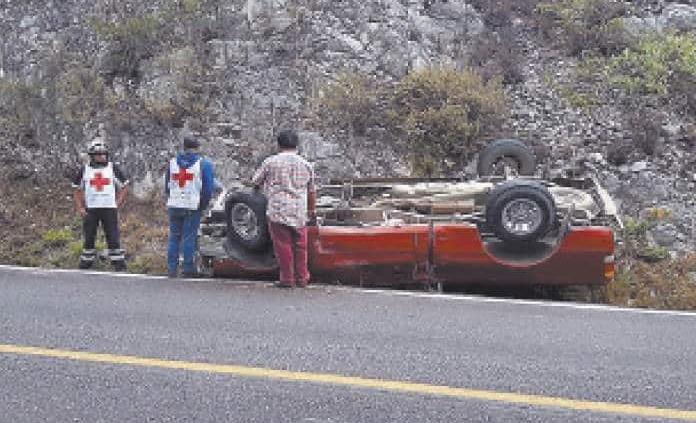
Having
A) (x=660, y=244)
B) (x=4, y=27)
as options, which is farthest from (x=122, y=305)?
(x=4, y=27)

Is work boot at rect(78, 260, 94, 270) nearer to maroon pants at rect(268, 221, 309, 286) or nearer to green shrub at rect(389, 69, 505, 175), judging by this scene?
maroon pants at rect(268, 221, 309, 286)

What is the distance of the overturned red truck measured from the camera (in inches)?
300

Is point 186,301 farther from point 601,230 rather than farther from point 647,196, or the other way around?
point 647,196

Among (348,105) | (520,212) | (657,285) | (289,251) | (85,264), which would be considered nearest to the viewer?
(520,212)

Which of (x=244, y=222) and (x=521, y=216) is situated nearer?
(x=521, y=216)

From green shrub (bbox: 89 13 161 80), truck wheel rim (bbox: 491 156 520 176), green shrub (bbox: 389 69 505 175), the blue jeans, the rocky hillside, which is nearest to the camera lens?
the blue jeans

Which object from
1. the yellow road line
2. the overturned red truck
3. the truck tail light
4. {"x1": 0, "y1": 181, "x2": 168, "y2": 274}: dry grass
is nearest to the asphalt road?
the yellow road line

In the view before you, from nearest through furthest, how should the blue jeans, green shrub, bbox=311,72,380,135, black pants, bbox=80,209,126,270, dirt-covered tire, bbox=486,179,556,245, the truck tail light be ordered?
1. the truck tail light
2. dirt-covered tire, bbox=486,179,556,245
3. the blue jeans
4. black pants, bbox=80,209,126,270
5. green shrub, bbox=311,72,380,135

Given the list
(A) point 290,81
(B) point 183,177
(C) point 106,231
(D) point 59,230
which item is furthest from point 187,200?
(A) point 290,81

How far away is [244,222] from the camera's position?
8.26m

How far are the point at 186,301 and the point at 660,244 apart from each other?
19.0 ft

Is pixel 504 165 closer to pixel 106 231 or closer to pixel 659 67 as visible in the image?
pixel 659 67

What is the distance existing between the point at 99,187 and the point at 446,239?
4.11 meters

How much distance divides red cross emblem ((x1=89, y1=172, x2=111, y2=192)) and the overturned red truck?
1.60 meters
